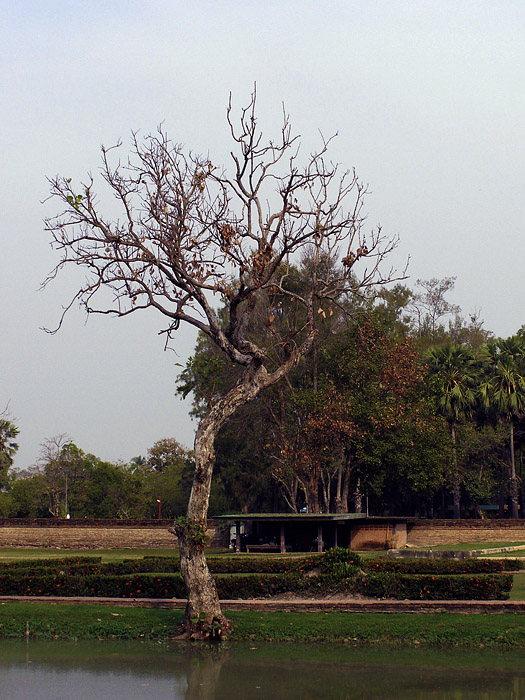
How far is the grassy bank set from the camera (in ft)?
46.0

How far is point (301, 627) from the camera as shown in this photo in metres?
15.0

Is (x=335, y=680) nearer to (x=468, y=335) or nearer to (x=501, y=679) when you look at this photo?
(x=501, y=679)

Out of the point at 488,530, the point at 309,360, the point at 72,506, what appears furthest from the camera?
the point at 72,506

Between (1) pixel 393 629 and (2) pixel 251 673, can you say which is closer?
(2) pixel 251 673

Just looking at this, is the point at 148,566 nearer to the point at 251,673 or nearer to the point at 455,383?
the point at 251,673

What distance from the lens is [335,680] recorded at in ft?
37.4

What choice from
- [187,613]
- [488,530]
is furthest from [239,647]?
[488,530]

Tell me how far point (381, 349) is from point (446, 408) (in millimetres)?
6946

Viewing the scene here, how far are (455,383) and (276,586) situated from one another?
104 ft

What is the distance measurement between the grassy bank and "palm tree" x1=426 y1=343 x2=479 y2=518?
1206 inches

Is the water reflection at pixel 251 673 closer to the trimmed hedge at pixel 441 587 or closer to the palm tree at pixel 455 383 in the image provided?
the trimmed hedge at pixel 441 587

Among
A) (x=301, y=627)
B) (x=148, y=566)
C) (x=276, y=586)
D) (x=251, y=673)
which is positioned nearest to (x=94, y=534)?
(x=148, y=566)

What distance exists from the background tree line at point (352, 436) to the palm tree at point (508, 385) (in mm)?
83

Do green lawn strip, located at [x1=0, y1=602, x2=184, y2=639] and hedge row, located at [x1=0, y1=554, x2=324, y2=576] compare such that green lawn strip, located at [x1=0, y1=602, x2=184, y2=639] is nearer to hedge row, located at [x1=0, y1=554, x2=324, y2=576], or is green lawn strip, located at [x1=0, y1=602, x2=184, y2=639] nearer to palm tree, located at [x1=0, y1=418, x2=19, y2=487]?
hedge row, located at [x1=0, y1=554, x2=324, y2=576]
